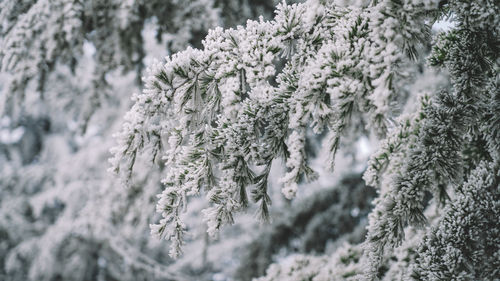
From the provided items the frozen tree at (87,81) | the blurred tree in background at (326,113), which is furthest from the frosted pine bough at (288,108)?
the frozen tree at (87,81)

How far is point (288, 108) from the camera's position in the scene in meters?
1.04

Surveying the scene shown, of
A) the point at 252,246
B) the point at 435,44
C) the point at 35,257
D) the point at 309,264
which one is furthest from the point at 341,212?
the point at 35,257

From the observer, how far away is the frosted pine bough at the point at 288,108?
0.97 m

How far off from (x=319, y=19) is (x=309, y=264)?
4.60 feet

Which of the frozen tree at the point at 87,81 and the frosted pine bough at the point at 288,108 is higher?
the frozen tree at the point at 87,81

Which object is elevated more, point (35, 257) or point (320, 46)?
point (35, 257)

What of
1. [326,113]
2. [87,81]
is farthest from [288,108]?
[87,81]

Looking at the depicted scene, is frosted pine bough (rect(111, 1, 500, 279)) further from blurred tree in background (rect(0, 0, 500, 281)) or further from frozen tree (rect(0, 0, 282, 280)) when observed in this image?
frozen tree (rect(0, 0, 282, 280))

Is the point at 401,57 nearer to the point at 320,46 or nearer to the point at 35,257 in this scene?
the point at 320,46

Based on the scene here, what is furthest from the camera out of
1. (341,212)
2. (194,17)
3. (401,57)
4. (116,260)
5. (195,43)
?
(116,260)

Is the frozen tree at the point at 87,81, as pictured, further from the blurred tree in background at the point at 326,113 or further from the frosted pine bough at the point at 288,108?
the frosted pine bough at the point at 288,108

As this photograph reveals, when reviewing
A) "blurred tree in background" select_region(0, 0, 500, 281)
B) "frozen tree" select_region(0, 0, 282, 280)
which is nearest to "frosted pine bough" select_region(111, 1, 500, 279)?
"blurred tree in background" select_region(0, 0, 500, 281)

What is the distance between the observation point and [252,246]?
12.5 ft

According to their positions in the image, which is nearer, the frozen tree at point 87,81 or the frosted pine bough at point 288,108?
the frosted pine bough at point 288,108
